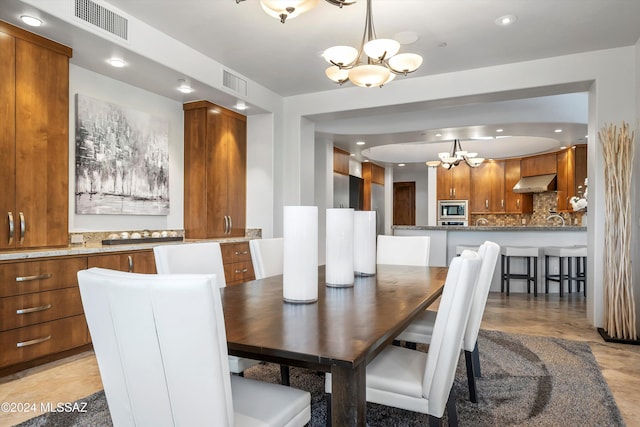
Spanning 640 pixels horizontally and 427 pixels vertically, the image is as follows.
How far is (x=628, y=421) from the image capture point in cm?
207

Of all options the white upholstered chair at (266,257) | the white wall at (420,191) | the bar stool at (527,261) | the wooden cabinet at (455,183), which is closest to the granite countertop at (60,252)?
the white upholstered chair at (266,257)

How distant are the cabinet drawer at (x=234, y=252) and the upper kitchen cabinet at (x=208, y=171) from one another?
15.3 inches

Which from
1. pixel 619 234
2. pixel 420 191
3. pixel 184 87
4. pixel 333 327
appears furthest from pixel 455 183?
pixel 333 327

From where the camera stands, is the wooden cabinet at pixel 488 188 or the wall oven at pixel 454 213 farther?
the wall oven at pixel 454 213

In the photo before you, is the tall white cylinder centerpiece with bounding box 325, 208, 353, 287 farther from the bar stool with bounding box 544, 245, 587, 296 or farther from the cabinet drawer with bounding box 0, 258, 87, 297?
the bar stool with bounding box 544, 245, 587, 296

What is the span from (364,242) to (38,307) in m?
2.23

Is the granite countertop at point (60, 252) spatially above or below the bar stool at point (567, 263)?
above

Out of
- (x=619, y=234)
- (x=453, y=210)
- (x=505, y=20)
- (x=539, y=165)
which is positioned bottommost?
(x=619, y=234)

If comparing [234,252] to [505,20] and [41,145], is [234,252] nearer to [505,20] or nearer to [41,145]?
[41,145]

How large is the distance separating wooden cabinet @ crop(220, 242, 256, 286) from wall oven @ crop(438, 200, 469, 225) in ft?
20.7

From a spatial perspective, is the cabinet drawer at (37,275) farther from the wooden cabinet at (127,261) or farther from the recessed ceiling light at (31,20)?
the recessed ceiling light at (31,20)

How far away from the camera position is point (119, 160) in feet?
12.8

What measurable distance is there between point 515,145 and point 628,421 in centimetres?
724

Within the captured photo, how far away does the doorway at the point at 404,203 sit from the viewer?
12008mm
